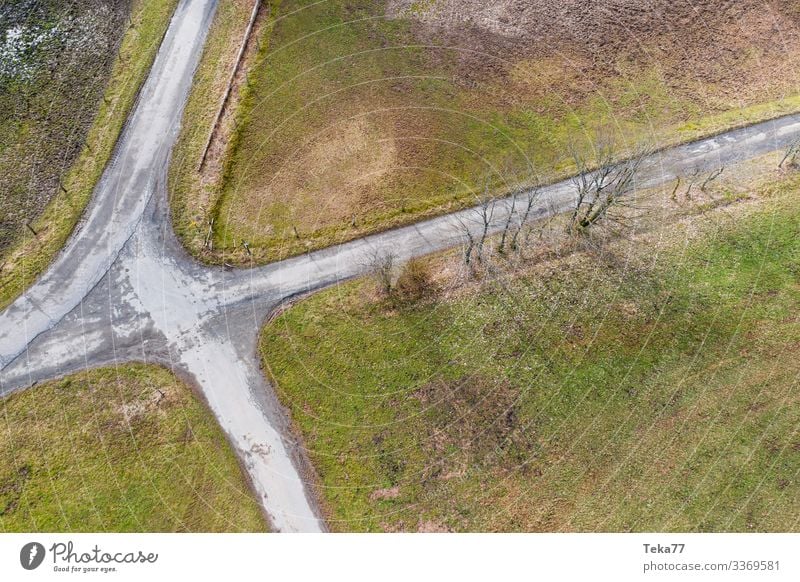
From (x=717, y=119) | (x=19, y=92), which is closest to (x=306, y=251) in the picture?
(x=19, y=92)

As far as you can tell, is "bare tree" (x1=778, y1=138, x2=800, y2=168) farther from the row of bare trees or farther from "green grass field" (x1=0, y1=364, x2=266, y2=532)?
"green grass field" (x1=0, y1=364, x2=266, y2=532)

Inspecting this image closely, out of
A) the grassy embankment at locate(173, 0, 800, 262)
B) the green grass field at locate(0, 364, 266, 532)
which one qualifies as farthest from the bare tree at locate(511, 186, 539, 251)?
the green grass field at locate(0, 364, 266, 532)

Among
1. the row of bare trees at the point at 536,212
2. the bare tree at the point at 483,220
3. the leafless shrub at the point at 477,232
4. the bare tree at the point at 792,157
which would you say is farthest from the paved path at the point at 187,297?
the bare tree at the point at 792,157

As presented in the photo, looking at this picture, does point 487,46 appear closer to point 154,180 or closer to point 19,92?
point 154,180

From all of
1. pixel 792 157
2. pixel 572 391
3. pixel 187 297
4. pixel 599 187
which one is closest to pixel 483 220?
pixel 599 187

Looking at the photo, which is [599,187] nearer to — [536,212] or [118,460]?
[536,212]

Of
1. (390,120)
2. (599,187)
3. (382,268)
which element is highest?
(390,120)

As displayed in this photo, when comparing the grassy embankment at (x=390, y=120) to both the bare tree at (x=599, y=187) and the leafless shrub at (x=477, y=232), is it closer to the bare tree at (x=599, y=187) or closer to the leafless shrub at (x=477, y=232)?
the leafless shrub at (x=477, y=232)
